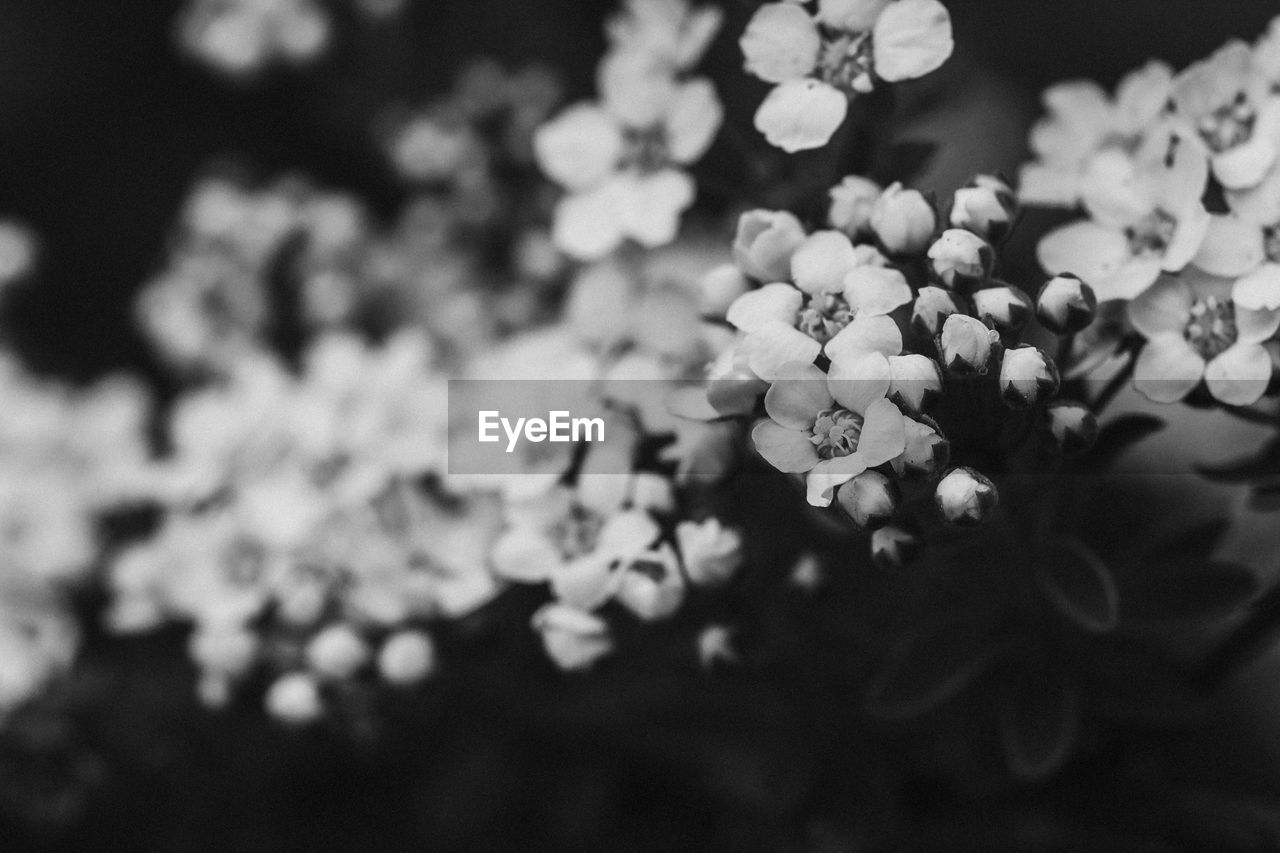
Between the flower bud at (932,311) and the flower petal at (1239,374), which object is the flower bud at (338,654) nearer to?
the flower bud at (932,311)

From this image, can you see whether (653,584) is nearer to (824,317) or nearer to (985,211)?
(824,317)

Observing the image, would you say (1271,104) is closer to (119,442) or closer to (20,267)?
(119,442)

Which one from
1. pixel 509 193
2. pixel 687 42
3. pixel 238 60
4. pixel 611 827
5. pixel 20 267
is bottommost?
pixel 611 827

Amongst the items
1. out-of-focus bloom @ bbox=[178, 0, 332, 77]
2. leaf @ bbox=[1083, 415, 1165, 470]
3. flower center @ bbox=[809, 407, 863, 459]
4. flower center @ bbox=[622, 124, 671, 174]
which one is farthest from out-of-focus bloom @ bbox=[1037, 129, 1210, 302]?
out-of-focus bloom @ bbox=[178, 0, 332, 77]

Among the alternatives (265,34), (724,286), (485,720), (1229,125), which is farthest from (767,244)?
(265,34)

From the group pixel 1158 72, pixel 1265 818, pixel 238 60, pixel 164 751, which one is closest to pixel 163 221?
pixel 238 60

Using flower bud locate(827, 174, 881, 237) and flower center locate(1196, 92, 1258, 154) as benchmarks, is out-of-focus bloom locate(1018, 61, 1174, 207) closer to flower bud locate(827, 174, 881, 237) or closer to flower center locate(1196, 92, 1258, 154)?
flower center locate(1196, 92, 1258, 154)
